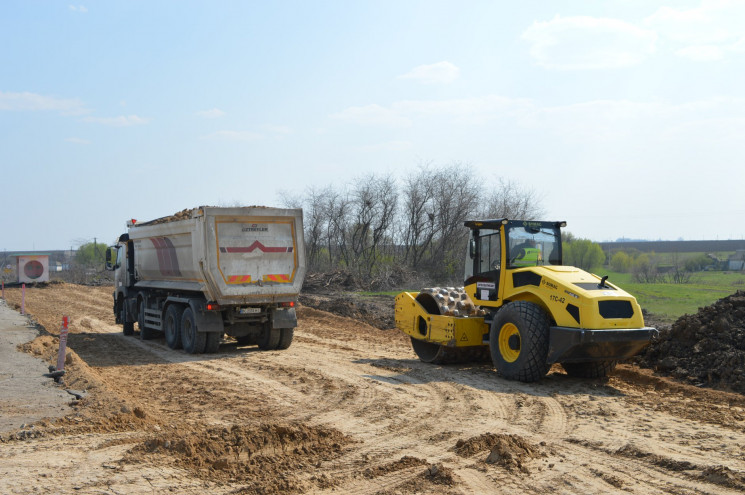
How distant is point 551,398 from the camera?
931 centimetres

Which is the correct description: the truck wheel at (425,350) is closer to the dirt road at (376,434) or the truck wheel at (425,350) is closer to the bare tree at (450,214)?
the dirt road at (376,434)

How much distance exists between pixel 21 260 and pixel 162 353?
35.8 m

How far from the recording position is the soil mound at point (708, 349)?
33.1ft

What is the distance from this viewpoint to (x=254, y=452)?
21.8 ft

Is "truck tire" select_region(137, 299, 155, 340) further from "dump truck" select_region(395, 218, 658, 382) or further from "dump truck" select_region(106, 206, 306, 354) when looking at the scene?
"dump truck" select_region(395, 218, 658, 382)

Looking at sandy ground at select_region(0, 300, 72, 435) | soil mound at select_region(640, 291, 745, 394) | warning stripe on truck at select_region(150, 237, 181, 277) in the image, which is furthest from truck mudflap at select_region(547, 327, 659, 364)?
warning stripe on truck at select_region(150, 237, 181, 277)

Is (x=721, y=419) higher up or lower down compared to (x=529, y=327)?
lower down

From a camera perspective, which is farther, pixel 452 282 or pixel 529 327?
pixel 452 282

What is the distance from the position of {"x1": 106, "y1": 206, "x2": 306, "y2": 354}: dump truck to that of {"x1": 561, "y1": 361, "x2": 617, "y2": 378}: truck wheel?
6.06 metres

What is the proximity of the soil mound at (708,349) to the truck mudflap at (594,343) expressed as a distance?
136 centimetres

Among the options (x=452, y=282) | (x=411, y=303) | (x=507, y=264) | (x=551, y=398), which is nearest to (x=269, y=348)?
(x=411, y=303)

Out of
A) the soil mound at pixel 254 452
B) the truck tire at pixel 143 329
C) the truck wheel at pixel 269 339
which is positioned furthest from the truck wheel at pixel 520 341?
the truck tire at pixel 143 329

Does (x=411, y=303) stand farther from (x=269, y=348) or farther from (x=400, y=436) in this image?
(x=400, y=436)

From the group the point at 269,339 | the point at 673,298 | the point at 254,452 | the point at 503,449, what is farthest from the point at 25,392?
the point at 673,298
